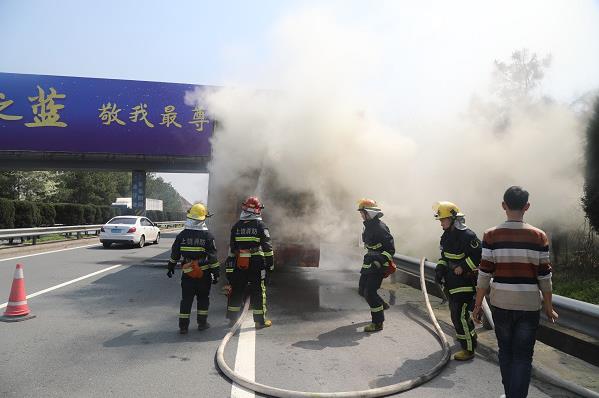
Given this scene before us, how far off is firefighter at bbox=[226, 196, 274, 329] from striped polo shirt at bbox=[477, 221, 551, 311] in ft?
10.1

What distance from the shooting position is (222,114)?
9.20m

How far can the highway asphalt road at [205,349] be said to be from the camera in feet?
12.0

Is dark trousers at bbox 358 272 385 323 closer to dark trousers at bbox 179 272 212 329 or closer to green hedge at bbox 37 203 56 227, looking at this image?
dark trousers at bbox 179 272 212 329

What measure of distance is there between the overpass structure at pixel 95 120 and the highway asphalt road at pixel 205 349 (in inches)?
693

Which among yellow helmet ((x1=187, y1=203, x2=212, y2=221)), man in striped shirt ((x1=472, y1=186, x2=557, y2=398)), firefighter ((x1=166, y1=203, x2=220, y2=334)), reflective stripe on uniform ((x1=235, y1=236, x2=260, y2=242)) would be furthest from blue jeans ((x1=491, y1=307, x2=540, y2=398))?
yellow helmet ((x1=187, y1=203, x2=212, y2=221))

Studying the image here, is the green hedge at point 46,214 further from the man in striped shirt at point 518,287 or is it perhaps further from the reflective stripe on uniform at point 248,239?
the man in striped shirt at point 518,287

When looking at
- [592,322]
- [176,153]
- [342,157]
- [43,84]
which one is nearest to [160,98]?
[176,153]

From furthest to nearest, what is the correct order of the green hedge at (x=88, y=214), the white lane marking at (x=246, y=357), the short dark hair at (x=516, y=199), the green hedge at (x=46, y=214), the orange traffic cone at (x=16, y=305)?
the green hedge at (x=88, y=214)
the green hedge at (x=46, y=214)
the orange traffic cone at (x=16, y=305)
the white lane marking at (x=246, y=357)
the short dark hair at (x=516, y=199)

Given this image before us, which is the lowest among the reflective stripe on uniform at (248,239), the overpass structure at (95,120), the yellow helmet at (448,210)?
the reflective stripe on uniform at (248,239)

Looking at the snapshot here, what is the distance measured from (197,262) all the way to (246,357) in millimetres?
1503

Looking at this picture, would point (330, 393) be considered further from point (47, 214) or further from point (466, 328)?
point (47, 214)

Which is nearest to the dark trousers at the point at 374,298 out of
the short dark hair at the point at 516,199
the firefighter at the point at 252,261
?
the firefighter at the point at 252,261

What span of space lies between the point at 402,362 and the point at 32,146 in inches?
1000

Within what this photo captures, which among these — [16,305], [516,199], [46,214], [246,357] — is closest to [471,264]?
[516,199]
